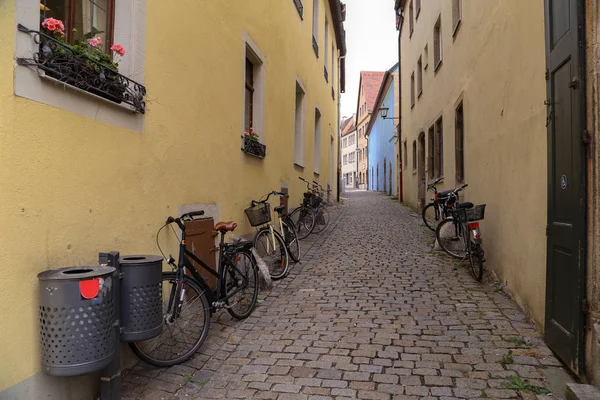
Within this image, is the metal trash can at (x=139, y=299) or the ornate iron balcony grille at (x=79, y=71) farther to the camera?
the metal trash can at (x=139, y=299)

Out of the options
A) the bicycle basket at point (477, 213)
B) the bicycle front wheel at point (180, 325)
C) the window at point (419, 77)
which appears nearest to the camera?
the bicycle front wheel at point (180, 325)

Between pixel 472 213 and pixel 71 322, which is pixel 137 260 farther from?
pixel 472 213

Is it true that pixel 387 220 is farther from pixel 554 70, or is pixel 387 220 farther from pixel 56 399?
pixel 56 399

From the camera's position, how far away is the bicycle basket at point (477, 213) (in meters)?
5.76

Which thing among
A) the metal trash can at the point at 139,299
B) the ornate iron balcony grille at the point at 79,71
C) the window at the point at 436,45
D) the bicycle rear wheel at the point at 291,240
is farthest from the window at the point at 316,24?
the metal trash can at the point at 139,299

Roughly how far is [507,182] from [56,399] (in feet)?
15.8

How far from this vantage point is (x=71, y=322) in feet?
7.85

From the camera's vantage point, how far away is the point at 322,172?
15.9 m

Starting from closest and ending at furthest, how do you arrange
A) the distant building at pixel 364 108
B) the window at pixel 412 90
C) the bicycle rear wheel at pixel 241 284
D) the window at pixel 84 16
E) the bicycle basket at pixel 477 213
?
the window at pixel 84 16, the bicycle rear wheel at pixel 241 284, the bicycle basket at pixel 477 213, the window at pixel 412 90, the distant building at pixel 364 108

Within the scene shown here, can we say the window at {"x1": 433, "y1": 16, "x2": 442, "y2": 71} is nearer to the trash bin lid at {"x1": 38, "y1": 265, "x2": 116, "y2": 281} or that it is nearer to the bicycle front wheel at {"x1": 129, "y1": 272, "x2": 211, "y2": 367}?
the bicycle front wheel at {"x1": 129, "y1": 272, "x2": 211, "y2": 367}

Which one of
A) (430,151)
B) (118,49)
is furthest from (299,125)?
(118,49)

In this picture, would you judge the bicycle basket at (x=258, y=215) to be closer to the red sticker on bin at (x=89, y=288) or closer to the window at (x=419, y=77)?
the red sticker on bin at (x=89, y=288)

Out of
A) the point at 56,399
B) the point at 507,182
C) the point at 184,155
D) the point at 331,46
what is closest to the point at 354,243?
the point at 507,182

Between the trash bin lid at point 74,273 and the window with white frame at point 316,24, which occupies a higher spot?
the window with white frame at point 316,24
